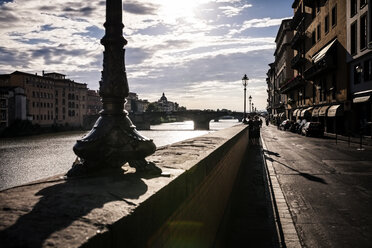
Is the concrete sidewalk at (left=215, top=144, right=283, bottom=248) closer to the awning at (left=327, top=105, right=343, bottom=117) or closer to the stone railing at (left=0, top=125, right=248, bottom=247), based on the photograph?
the stone railing at (left=0, top=125, right=248, bottom=247)

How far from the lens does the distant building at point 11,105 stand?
66.6 metres

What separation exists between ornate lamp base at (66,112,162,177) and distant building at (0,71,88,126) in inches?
3147

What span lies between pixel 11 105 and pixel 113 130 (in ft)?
251

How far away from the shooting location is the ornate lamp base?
8.73 feet

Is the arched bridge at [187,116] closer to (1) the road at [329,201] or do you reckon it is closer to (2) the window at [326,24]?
(2) the window at [326,24]

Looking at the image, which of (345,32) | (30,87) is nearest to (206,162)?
(345,32)

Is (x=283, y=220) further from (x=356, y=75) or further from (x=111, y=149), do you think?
(x=356, y=75)

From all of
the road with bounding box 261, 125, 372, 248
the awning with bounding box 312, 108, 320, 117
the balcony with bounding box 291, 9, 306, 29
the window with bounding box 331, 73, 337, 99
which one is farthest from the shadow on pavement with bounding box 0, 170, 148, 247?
the balcony with bounding box 291, 9, 306, 29

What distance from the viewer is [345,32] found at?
92.3ft

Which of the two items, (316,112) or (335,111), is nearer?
(335,111)

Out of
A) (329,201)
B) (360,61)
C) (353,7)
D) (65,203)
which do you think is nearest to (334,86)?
(360,61)

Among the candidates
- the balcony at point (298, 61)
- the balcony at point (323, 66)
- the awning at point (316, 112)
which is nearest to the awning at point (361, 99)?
the balcony at point (323, 66)

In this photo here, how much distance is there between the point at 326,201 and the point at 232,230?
2.40 metres

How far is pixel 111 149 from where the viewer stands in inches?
107
